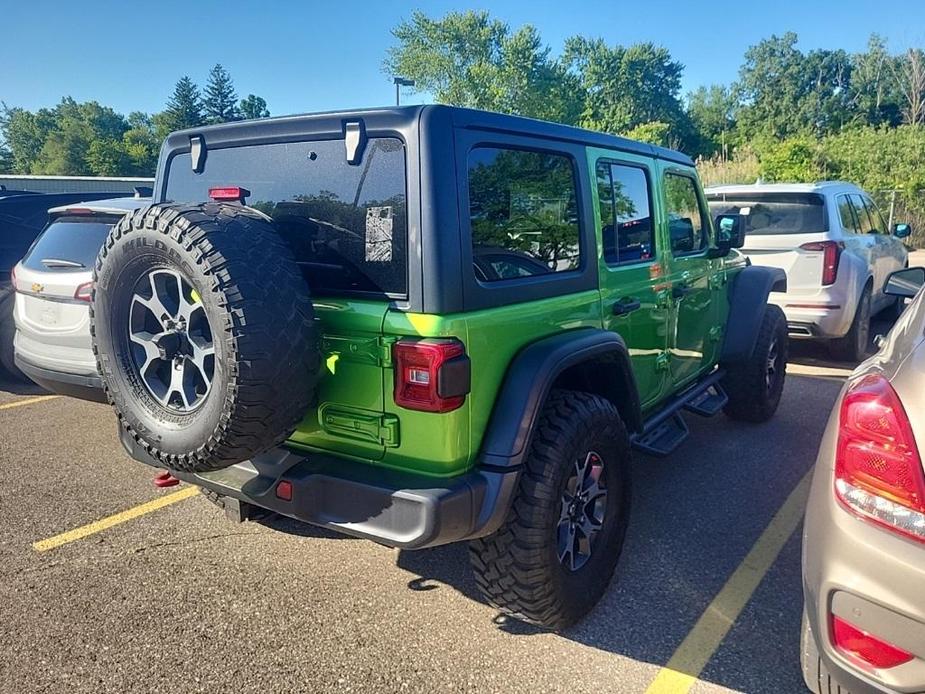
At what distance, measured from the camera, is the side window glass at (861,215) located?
7117 millimetres

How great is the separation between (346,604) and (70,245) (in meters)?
3.60

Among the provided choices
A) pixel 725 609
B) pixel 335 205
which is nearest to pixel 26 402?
pixel 335 205

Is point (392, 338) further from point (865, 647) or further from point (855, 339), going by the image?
point (855, 339)

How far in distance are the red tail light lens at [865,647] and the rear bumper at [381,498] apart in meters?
1.05

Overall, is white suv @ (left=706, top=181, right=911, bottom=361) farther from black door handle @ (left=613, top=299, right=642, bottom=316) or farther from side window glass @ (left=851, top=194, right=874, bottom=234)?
black door handle @ (left=613, top=299, right=642, bottom=316)

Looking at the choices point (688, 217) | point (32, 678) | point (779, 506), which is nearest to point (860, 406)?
point (779, 506)

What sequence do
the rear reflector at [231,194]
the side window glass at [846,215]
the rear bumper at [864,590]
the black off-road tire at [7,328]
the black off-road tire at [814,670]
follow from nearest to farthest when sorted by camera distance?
the rear bumper at [864,590]
the black off-road tire at [814,670]
the rear reflector at [231,194]
the black off-road tire at [7,328]
the side window glass at [846,215]

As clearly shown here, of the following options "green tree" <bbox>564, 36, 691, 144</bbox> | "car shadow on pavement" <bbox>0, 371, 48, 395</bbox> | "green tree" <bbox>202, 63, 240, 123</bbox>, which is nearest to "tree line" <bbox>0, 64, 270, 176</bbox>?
"green tree" <bbox>202, 63, 240, 123</bbox>

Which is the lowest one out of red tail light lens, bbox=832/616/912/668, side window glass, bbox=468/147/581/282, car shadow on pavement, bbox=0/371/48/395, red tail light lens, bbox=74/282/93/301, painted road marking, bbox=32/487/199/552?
painted road marking, bbox=32/487/199/552

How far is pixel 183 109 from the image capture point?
83812 millimetres

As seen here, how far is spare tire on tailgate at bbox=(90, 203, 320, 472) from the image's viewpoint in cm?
205

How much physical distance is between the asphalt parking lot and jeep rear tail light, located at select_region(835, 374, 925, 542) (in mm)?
1033

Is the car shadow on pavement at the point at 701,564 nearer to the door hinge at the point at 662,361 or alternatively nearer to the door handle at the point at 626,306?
the door hinge at the point at 662,361

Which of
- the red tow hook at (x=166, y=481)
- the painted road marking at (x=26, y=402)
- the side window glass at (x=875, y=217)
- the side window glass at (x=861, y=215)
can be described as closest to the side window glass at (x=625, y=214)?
the red tow hook at (x=166, y=481)
